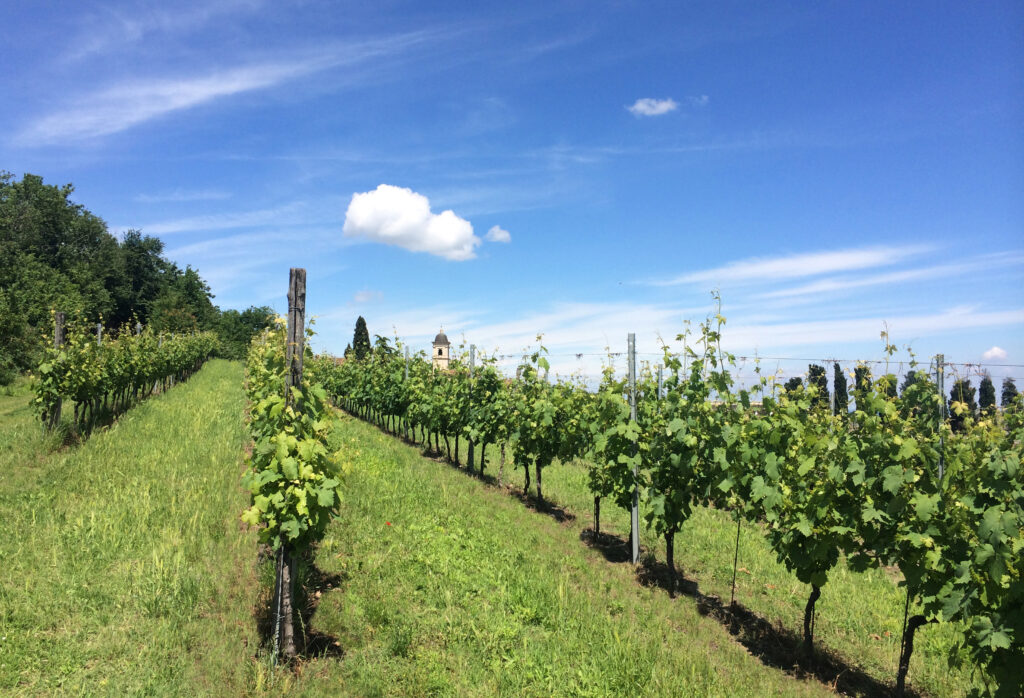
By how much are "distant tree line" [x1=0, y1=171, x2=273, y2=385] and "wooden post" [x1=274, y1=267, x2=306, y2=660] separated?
3635 centimetres

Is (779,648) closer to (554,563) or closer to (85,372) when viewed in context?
(554,563)

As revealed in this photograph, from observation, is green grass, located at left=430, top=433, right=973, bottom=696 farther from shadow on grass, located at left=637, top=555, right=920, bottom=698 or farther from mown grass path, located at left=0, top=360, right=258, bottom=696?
mown grass path, located at left=0, top=360, right=258, bottom=696

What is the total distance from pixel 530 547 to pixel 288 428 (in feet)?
14.0

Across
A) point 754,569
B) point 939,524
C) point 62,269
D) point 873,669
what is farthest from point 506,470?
point 62,269

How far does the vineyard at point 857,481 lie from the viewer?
461 centimetres

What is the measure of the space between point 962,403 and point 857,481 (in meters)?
1.19

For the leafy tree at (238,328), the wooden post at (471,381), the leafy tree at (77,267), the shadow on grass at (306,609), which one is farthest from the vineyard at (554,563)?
the leafy tree at (238,328)

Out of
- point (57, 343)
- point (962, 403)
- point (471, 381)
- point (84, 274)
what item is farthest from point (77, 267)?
point (962, 403)

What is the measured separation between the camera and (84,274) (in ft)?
164

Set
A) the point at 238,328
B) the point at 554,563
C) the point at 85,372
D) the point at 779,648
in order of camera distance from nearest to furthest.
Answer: the point at 779,648
the point at 554,563
the point at 85,372
the point at 238,328

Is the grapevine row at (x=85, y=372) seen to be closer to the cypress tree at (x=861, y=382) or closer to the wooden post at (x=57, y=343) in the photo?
the wooden post at (x=57, y=343)

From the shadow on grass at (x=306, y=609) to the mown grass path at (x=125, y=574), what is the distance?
0.44 ft

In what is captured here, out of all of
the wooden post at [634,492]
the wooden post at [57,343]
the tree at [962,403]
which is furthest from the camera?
the wooden post at [57,343]

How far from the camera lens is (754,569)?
922cm
